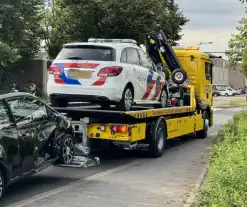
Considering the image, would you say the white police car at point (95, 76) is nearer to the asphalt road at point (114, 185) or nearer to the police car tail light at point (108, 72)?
the police car tail light at point (108, 72)

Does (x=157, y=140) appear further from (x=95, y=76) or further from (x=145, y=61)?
(x=95, y=76)

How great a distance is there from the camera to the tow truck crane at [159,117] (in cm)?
1009

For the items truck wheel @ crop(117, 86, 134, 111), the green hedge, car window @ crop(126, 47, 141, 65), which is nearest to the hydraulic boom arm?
car window @ crop(126, 47, 141, 65)

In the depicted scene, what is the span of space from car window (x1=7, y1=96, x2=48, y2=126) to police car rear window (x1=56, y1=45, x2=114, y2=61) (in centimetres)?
228

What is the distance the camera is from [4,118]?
682 centimetres

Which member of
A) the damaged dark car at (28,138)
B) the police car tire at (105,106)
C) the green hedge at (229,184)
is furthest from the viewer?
the police car tire at (105,106)

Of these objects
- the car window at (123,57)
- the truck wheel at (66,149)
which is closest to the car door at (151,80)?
the car window at (123,57)

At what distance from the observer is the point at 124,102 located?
10.1 m

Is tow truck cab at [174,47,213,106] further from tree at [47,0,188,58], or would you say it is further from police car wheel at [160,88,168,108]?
tree at [47,0,188,58]

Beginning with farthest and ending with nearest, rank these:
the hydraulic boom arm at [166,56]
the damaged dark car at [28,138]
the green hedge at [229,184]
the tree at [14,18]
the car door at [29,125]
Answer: the tree at [14,18] → the hydraulic boom arm at [166,56] → the car door at [29,125] → the damaged dark car at [28,138] → the green hedge at [229,184]

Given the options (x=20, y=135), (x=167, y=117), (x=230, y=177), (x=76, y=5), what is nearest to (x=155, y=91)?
(x=167, y=117)

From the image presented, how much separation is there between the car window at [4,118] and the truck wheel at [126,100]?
3.54 metres

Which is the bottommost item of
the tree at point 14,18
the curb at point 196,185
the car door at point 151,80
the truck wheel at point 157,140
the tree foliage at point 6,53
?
the curb at point 196,185

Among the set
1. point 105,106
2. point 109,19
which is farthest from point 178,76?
point 109,19
